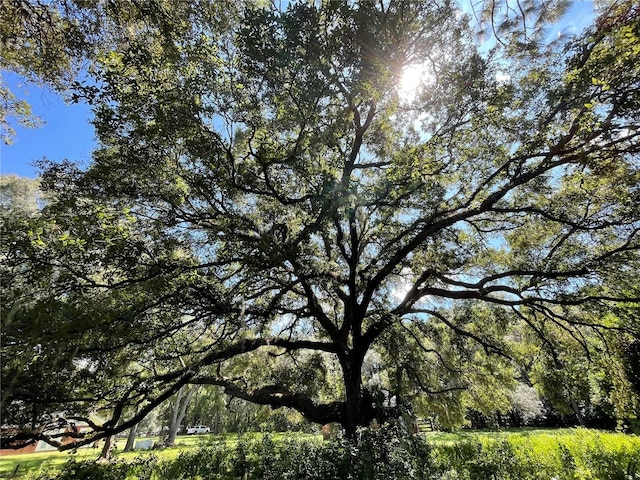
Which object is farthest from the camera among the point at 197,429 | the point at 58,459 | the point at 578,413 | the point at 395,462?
the point at 197,429

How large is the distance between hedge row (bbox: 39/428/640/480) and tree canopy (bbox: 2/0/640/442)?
5.32 ft

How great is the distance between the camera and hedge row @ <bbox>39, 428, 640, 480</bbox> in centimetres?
417

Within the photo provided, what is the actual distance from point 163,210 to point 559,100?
6.68 metres

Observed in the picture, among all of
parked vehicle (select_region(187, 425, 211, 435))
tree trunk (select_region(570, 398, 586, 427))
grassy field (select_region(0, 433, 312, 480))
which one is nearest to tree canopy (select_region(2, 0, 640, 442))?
grassy field (select_region(0, 433, 312, 480))

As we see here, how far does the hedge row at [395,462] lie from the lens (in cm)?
417

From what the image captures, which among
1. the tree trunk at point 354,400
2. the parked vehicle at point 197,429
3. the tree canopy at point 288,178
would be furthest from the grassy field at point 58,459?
the parked vehicle at point 197,429

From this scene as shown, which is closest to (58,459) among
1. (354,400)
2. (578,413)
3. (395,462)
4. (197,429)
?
(354,400)

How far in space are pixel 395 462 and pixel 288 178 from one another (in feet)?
16.7

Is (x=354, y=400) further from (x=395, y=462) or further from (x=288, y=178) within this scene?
(x=288, y=178)

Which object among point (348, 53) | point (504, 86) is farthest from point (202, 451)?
point (504, 86)

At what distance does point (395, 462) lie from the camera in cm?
395

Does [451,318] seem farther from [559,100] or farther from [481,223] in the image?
[559,100]

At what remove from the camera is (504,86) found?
15.9 ft

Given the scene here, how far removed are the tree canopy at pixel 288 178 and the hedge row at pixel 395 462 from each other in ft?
5.32
